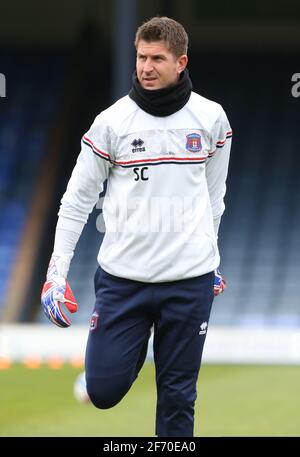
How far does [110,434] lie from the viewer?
7.92 m

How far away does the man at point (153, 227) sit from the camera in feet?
18.3

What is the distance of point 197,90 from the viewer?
1673 centimetres

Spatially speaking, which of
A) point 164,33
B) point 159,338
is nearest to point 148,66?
point 164,33

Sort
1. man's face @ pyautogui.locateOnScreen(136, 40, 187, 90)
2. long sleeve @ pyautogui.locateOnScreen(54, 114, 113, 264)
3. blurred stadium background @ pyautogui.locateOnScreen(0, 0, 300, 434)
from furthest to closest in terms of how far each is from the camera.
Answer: blurred stadium background @ pyautogui.locateOnScreen(0, 0, 300, 434) → long sleeve @ pyautogui.locateOnScreen(54, 114, 113, 264) → man's face @ pyautogui.locateOnScreen(136, 40, 187, 90)

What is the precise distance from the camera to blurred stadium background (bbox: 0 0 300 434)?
15.0m

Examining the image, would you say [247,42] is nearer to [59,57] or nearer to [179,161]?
[59,57]

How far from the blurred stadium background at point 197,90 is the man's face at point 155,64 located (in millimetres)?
8097

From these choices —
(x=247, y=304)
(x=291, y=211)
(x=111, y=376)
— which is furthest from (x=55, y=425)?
(x=291, y=211)

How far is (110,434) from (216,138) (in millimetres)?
2824

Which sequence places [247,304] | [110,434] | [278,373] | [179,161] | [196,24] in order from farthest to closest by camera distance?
[196,24]
[247,304]
[278,373]
[110,434]
[179,161]

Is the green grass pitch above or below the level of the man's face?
below

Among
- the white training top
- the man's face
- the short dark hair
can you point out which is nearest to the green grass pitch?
the white training top

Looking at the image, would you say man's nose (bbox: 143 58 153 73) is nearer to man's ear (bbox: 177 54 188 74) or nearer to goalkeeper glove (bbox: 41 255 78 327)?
man's ear (bbox: 177 54 188 74)

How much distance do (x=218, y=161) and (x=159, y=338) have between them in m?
0.88
